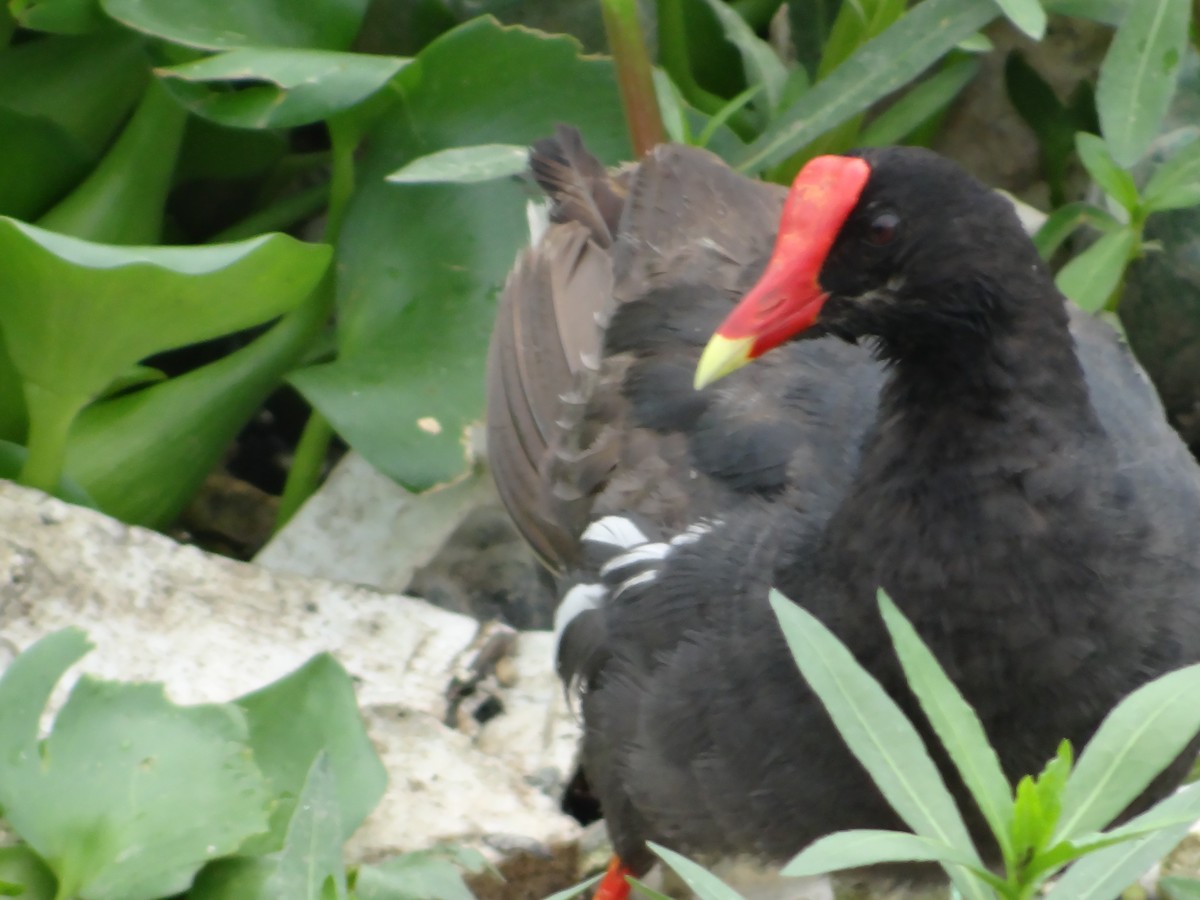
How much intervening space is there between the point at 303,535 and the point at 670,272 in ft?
2.84

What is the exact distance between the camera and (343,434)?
101 inches

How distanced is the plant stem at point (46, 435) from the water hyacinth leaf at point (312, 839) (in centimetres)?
109

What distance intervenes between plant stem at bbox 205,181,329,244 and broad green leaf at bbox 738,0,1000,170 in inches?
36.4

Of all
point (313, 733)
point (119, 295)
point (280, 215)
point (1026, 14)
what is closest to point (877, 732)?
point (313, 733)

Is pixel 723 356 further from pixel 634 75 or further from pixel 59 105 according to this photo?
pixel 59 105

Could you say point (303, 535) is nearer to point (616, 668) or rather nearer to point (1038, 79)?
point (616, 668)

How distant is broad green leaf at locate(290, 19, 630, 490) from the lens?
260cm

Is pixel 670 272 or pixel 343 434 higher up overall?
A: pixel 670 272

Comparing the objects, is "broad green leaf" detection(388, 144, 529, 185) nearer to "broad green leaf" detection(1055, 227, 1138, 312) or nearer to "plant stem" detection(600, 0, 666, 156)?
"plant stem" detection(600, 0, 666, 156)

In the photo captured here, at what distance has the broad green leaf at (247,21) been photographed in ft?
8.48

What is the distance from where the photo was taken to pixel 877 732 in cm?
140

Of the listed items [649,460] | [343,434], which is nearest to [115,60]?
[343,434]

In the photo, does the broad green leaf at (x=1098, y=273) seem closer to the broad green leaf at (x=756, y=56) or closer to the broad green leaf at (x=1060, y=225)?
the broad green leaf at (x=1060, y=225)

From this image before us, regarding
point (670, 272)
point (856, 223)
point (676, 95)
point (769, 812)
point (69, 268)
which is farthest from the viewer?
point (676, 95)
